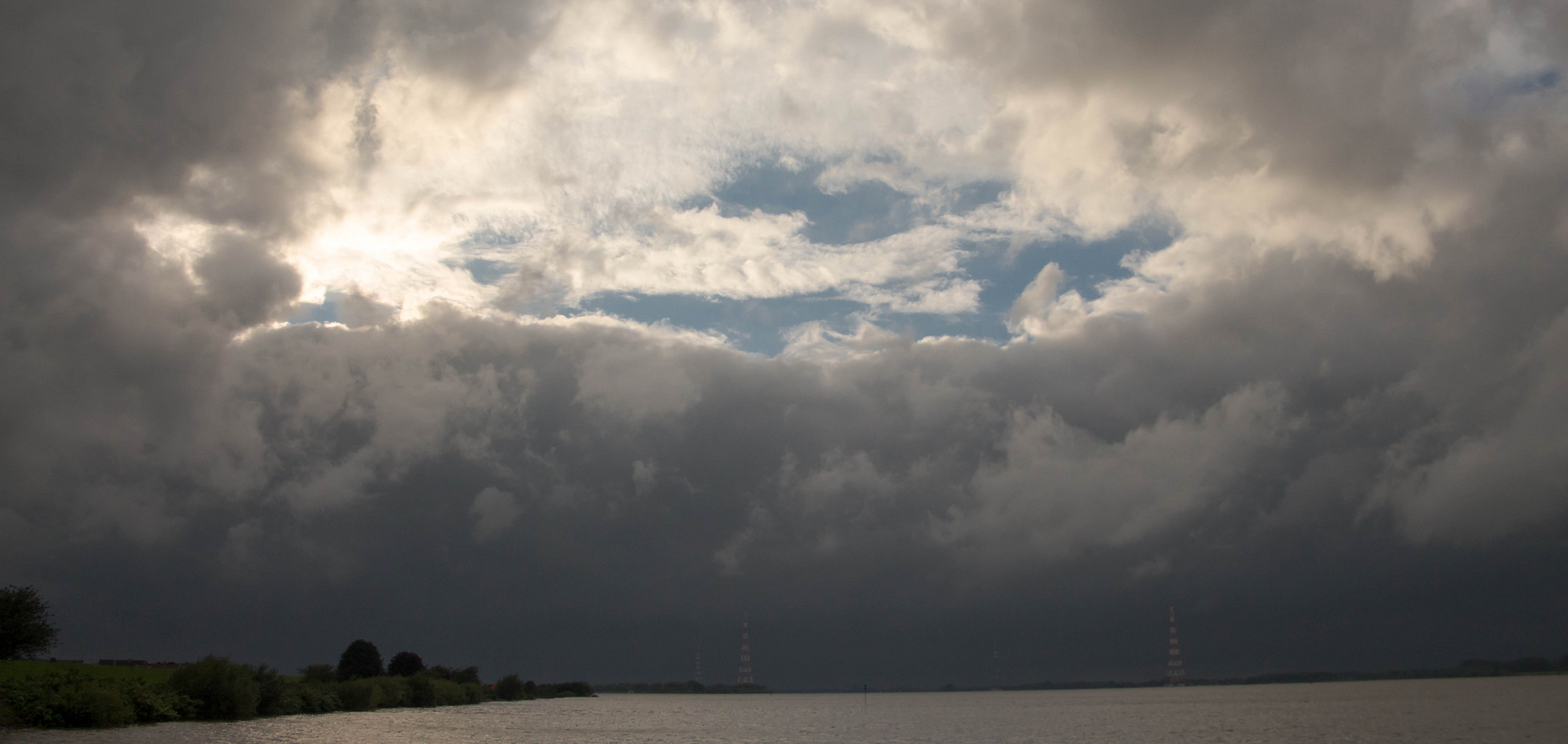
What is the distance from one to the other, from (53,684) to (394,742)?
33257mm

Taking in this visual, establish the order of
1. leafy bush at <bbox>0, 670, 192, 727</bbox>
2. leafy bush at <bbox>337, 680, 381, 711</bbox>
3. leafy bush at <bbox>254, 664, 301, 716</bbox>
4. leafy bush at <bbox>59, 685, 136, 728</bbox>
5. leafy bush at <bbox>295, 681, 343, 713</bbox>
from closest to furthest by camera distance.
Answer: leafy bush at <bbox>0, 670, 192, 727</bbox>, leafy bush at <bbox>59, 685, 136, 728</bbox>, leafy bush at <bbox>254, 664, 301, 716</bbox>, leafy bush at <bbox>295, 681, 343, 713</bbox>, leafy bush at <bbox>337, 680, 381, 711</bbox>

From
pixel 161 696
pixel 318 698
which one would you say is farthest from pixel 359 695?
pixel 161 696

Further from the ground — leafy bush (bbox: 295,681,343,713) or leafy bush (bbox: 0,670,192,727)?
leafy bush (bbox: 0,670,192,727)

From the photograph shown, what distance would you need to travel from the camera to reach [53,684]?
93125 millimetres

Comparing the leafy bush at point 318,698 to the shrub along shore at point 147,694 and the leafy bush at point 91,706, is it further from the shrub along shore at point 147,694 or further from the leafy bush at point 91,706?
the leafy bush at point 91,706

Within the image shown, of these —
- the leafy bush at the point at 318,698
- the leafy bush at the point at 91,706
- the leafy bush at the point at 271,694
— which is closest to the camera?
the leafy bush at the point at 91,706

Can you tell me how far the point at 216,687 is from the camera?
115 metres

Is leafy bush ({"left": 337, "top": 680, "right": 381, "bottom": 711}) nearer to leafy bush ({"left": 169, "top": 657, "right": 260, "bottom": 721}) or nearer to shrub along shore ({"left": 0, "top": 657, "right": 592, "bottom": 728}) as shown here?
shrub along shore ({"left": 0, "top": 657, "right": 592, "bottom": 728})

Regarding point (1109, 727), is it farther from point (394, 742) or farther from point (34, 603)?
point (34, 603)

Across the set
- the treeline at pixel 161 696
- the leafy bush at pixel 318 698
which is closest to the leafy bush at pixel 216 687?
the treeline at pixel 161 696

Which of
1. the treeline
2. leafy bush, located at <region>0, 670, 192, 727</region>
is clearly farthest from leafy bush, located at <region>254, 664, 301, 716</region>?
leafy bush, located at <region>0, 670, 192, 727</region>

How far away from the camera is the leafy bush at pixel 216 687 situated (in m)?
114

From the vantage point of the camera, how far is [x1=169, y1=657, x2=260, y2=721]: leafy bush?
373 feet

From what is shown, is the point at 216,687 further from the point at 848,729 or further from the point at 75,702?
the point at 848,729
